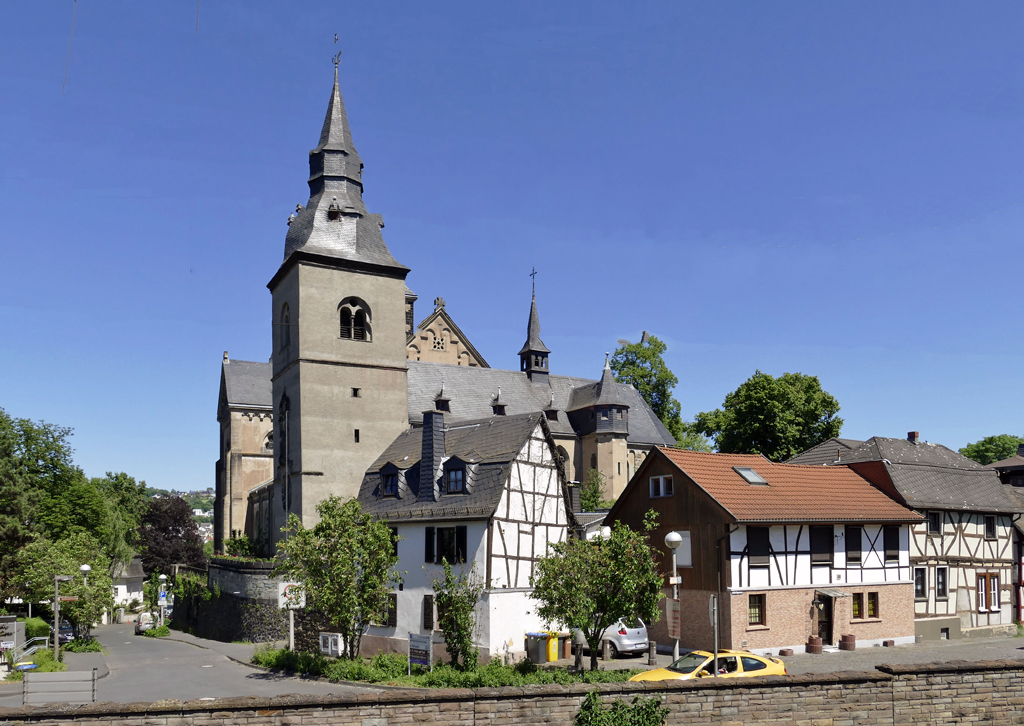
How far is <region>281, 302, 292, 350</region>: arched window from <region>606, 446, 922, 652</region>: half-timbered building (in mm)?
18603

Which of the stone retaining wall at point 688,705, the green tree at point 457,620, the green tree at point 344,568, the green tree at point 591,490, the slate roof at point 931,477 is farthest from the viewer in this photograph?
the green tree at point 591,490

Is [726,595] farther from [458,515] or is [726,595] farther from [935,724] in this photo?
[935,724]

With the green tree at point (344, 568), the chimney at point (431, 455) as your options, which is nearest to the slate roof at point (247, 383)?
the chimney at point (431, 455)

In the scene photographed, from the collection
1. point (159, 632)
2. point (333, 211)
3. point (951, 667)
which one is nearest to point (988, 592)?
point (951, 667)

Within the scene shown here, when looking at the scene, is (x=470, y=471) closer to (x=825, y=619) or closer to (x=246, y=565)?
(x=825, y=619)

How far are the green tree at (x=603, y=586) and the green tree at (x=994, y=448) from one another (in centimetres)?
8878

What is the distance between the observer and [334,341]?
138ft

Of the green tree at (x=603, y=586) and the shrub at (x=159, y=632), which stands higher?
the green tree at (x=603, y=586)

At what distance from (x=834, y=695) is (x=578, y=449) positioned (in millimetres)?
47611

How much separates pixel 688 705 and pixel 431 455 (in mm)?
19690

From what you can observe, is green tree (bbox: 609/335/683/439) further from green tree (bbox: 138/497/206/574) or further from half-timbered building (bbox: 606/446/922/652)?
green tree (bbox: 138/497/206/574)

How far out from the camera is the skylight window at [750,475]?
107 ft

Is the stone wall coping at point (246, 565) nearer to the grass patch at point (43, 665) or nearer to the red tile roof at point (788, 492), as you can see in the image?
the grass patch at point (43, 665)

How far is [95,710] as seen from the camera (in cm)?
1327
